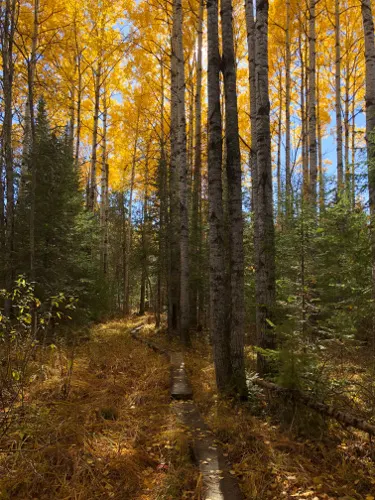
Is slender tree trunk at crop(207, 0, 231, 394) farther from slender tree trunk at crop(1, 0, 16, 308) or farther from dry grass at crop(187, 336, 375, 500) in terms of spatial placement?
slender tree trunk at crop(1, 0, 16, 308)

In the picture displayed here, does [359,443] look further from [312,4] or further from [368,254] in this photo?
[312,4]

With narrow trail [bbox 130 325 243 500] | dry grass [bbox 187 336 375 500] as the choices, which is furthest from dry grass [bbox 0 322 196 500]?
dry grass [bbox 187 336 375 500]

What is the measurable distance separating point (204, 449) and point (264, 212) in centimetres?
352

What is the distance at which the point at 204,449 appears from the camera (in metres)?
3.84

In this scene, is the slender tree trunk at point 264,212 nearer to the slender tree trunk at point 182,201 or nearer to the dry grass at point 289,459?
the dry grass at point 289,459

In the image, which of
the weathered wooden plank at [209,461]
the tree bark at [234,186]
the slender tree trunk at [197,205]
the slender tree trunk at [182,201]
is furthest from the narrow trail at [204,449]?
the slender tree trunk at [197,205]

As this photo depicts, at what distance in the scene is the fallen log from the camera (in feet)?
11.7

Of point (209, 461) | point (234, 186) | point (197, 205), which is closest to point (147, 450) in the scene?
point (209, 461)

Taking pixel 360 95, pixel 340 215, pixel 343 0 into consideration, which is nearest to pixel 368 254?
pixel 340 215

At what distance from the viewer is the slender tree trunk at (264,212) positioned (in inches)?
214

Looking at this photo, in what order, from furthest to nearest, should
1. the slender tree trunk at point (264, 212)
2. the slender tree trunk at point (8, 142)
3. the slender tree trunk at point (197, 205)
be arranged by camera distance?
the slender tree trunk at point (197, 205), the slender tree trunk at point (8, 142), the slender tree trunk at point (264, 212)

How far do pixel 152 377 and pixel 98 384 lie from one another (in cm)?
100

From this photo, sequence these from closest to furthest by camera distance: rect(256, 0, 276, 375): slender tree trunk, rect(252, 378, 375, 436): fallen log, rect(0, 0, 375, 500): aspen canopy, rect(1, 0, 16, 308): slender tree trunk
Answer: rect(0, 0, 375, 500): aspen canopy
rect(252, 378, 375, 436): fallen log
rect(256, 0, 276, 375): slender tree trunk
rect(1, 0, 16, 308): slender tree trunk

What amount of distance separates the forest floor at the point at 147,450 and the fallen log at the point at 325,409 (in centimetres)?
25
